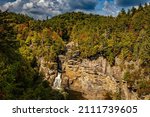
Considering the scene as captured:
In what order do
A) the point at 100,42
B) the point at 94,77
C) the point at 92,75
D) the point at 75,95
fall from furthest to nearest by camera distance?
the point at 100,42 < the point at 92,75 < the point at 94,77 < the point at 75,95

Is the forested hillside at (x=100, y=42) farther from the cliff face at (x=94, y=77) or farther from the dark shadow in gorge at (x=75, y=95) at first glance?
the dark shadow in gorge at (x=75, y=95)

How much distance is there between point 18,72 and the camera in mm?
18719

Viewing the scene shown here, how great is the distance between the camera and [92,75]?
67.3 metres

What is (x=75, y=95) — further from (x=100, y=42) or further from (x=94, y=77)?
(x=100, y=42)

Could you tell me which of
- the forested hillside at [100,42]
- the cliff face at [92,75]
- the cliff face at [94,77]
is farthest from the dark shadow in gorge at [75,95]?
the forested hillside at [100,42]

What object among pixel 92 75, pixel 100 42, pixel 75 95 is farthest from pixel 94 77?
pixel 100 42

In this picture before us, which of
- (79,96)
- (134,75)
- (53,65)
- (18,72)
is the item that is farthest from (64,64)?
(18,72)

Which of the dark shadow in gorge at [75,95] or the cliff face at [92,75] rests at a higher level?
the cliff face at [92,75]

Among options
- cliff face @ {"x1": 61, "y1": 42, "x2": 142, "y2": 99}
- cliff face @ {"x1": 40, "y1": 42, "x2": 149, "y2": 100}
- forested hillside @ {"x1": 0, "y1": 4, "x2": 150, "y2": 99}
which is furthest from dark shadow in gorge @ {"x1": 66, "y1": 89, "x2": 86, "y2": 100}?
forested hillside @ {"x1": 0, "y1": 4, "x2": 150, "y2": 99}

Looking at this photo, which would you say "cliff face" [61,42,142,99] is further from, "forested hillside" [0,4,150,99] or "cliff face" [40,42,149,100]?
"forested hillside" [0,4,150,99]

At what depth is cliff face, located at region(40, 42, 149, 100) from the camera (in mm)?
60750

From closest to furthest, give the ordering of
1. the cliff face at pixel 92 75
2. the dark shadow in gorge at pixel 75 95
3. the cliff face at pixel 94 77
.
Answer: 1. the dark shadow in gorge at pixel 75 95
2. the cliff face at pixel 92 75
3. the cliff face at pixel 94 77

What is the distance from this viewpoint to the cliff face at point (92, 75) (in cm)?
6075

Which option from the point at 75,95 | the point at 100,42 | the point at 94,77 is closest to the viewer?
the point at 75,95
